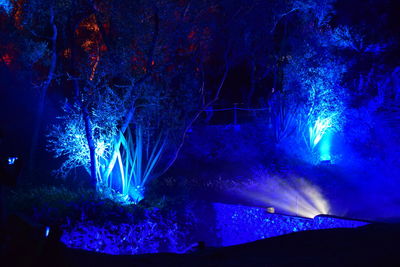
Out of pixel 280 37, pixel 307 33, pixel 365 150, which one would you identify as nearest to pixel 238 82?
pixel 280 37

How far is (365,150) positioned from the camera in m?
15.3

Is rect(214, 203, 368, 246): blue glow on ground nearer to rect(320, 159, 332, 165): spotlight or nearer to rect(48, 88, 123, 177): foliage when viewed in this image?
rect(48, 88, 123, 177): foliage

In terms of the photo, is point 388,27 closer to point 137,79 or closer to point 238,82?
point 238,82

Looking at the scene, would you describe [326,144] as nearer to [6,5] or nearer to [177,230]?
[177,230]

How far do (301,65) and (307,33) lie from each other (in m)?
2.67

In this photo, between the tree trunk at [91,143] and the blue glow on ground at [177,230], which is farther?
the tree trunk at [91,143]

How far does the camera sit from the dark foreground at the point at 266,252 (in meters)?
4.06

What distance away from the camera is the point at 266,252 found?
612cm

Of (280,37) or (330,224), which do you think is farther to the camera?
(280,37)

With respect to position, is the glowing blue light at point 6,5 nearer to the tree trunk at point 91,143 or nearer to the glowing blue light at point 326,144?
the tree trunk at point 91,143

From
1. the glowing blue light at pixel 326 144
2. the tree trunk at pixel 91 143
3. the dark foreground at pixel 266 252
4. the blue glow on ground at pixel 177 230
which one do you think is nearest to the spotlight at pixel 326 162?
the glowing blue light at pixel 326 144

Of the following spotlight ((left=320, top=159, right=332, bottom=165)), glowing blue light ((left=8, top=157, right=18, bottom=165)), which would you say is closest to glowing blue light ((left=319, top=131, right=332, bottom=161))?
spotlight ((left=320, top=159, right=332, bottom=165))

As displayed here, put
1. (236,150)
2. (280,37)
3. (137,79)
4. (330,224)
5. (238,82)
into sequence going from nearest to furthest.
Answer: (330,224), (137,79), (236,150), (280,37), (238,82)

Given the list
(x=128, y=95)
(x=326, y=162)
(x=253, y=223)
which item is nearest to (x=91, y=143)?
(x=128, y=95)
